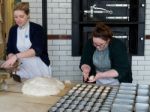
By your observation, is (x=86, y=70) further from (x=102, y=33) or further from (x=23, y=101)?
(x=23, y=101)

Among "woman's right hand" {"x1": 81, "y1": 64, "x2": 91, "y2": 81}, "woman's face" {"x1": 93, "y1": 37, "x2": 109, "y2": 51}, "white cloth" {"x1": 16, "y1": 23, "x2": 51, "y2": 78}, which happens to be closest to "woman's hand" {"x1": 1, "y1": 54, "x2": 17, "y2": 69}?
"white cloth" {"x1": 16, "y1": 23, "x2": 51, "y2": 78}

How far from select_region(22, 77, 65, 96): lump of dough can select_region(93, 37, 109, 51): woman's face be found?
76 centimetres

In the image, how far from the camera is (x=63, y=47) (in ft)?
16.0

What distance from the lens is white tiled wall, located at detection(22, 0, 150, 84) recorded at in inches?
189

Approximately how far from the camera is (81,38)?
4941 millimetres

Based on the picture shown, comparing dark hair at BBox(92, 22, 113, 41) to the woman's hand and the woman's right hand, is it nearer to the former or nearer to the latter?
the woman's right hand

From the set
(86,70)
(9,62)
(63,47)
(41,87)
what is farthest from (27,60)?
(63,47)

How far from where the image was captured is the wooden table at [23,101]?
2.24 metres

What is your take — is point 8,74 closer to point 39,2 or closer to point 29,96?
point 29,96

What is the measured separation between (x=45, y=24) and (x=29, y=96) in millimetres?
2362

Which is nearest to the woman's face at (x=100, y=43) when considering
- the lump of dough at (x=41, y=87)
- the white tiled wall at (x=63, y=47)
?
the lump of dough at (x=41, y=87)

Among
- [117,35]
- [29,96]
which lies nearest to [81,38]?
[117,35]

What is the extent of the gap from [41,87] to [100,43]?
36.8 inches

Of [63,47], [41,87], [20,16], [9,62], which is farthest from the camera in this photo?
[63,47]
